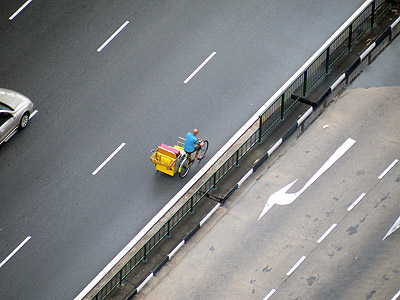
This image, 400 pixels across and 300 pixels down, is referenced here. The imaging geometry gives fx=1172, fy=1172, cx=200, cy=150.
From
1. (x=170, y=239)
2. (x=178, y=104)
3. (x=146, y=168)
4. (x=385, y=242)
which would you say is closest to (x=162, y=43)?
(x=178, y=104)

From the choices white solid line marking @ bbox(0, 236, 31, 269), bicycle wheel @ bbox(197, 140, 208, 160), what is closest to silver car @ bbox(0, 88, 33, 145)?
white solid line marking @ bbox(0, 236, 31, 269)

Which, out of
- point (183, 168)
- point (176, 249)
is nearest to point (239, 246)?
point (176, 249)

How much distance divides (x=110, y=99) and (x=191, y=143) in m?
4.39

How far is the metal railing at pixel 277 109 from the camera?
35500 millimetres

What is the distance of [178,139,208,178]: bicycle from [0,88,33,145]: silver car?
5897 millimetres

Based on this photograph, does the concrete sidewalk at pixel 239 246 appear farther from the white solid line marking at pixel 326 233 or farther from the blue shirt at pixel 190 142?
the blue shirt at pixel 190 142

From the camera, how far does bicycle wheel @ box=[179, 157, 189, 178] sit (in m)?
38.2

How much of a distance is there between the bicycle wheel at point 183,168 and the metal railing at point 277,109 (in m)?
1.13

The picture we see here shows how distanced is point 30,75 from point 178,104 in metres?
5.57

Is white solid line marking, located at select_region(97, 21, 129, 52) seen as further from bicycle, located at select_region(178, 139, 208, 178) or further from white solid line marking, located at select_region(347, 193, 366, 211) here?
white solid line marking, located at select_region(347, 193, 366, 211)

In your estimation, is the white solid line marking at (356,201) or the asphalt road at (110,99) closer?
the white solid line marking at (356,201)

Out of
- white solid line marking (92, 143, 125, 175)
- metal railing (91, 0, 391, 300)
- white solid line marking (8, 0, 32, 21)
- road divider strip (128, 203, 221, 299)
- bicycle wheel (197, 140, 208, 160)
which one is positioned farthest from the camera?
white solid line marking (8, 0, 32, 21)

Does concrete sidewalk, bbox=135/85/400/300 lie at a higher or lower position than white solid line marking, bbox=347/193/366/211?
higher

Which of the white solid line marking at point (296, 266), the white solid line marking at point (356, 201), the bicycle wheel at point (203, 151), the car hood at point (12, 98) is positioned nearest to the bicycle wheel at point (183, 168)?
the bicycle wheel at point (203, 151)
